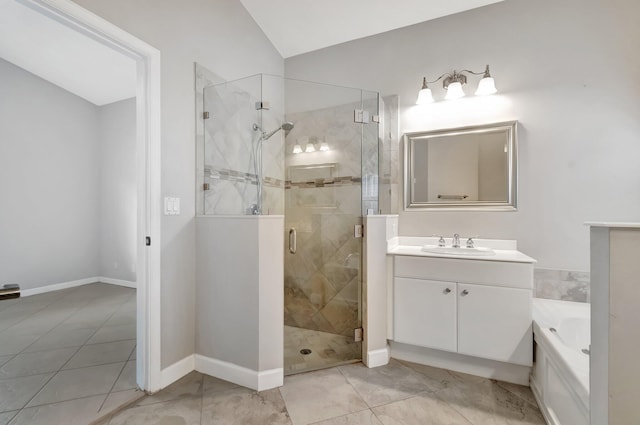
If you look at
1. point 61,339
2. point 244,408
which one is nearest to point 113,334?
point 61,339

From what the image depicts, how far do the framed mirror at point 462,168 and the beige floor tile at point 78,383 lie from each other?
2.68 m

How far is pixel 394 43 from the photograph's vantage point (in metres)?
2.84

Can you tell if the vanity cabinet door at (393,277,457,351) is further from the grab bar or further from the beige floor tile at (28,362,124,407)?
the beige floor tile at (28,362,124,407)

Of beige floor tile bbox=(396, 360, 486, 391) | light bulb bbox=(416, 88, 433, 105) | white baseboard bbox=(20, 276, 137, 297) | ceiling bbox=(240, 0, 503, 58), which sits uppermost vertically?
ceiling bbox=(240, 0, 503, 58)

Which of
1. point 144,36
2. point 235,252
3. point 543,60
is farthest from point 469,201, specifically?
point 144,36

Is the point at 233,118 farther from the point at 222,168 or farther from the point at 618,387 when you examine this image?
the point at 618,387

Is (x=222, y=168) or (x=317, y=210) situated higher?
(x=222, y=168)

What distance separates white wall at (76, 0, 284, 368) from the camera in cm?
186

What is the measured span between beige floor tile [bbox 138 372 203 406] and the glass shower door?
2.47 ft

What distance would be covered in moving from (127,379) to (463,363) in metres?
2.34

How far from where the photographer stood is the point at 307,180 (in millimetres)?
2504

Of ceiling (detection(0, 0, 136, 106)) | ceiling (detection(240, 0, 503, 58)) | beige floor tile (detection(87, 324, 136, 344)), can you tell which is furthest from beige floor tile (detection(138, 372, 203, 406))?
ceiling (detection(240, 0, 503, 58))

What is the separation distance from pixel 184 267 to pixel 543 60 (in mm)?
3220

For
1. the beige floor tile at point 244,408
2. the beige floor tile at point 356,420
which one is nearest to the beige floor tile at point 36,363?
the beige floor tile at point 244,408
